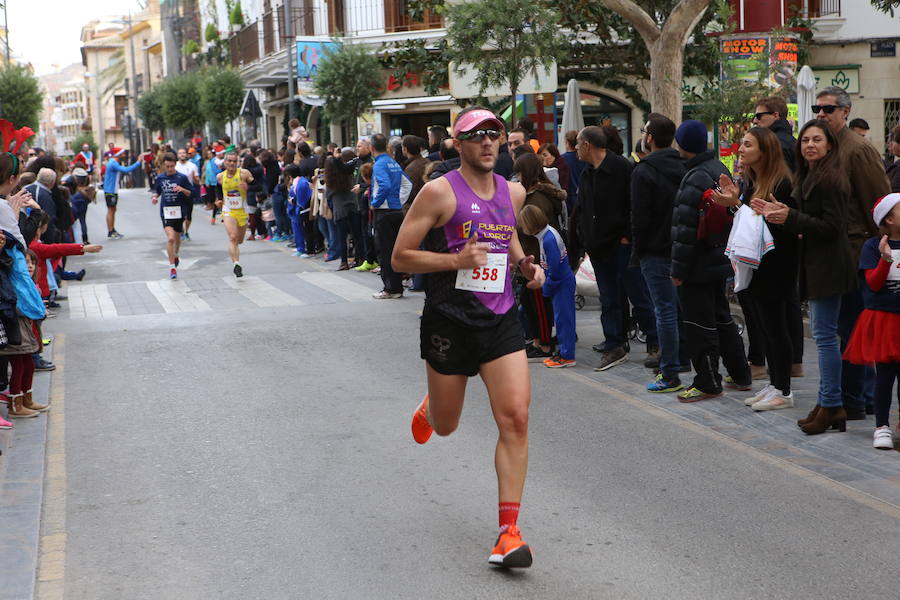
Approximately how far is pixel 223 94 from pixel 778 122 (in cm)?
3536

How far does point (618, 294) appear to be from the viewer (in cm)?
993

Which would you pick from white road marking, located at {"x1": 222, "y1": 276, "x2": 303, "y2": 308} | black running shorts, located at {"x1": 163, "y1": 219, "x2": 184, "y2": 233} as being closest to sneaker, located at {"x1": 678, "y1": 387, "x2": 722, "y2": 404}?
white road marking, located at {"x1": 222, "y1": 276, "x2": 303, "y2": 308}

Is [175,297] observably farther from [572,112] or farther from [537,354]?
[537,354]

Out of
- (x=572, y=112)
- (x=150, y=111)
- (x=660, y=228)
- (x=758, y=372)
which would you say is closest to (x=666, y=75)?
(x=572, y=112)

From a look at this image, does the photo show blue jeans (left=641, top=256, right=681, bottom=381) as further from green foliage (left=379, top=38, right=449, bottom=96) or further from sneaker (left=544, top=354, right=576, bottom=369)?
green foliage (left=379, top=38, right=449, bottom=96)

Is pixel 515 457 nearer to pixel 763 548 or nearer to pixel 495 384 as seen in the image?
pixel 495 384

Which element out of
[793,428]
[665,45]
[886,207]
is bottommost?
[793,428]

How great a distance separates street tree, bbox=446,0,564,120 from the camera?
57.4 feet

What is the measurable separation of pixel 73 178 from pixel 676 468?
1808 cm

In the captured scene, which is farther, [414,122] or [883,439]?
[414,122]

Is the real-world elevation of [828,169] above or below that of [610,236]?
above

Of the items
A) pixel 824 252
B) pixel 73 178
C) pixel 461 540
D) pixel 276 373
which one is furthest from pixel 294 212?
pixel 461 540

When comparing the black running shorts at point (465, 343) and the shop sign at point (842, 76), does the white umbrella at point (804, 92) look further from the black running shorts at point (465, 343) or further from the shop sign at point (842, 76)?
the shop sign at point (842, 76)

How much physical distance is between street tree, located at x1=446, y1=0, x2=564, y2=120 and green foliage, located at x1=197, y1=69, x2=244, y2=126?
84.6ft
